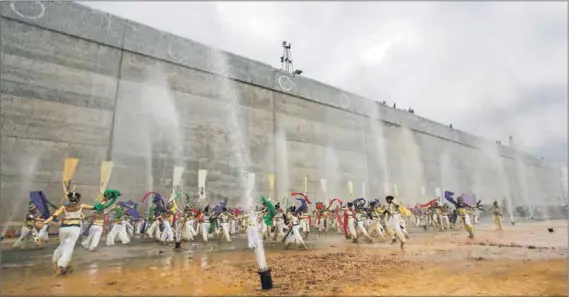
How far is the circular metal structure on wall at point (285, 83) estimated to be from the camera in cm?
3294

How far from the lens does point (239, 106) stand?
29.5m

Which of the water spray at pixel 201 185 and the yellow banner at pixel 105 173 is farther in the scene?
the water spray at pixel 201 185

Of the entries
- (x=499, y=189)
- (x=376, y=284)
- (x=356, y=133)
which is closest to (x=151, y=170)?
(x=376, y=284)

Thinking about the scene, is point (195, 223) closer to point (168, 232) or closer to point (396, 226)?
point (168, 232)

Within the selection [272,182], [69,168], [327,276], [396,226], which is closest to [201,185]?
[272,182]

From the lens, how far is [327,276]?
23.0ft

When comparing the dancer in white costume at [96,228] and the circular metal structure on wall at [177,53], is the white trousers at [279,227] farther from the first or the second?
the circular metal structure on wall at [177,53]

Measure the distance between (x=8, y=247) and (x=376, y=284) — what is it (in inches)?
635

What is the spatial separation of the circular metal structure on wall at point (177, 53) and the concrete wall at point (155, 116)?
85 millimetres

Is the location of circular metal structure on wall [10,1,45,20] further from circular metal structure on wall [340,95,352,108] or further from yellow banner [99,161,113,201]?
circular metal structure on wall [340,95,352,108]

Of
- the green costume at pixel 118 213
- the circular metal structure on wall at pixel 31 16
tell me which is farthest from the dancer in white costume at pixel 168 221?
the circular metal structure on wall at pixel 31 16

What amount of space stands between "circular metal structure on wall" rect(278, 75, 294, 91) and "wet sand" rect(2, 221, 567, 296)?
81.5 ft

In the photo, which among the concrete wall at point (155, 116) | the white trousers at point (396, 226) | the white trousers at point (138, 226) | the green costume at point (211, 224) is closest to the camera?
the white trousers at point (396, 226)

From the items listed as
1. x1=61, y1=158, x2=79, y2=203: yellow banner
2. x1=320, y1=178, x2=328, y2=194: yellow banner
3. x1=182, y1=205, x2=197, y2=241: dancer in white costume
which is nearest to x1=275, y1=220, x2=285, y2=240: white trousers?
x1=182, y1=205, x2=197, y2=241: dancer in white costume
